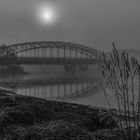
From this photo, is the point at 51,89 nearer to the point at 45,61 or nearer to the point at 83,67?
the point at 45,61

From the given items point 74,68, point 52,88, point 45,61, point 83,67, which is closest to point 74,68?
point 74,68

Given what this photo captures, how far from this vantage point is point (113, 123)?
4242 millimetres

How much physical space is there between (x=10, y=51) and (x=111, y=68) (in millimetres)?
72876

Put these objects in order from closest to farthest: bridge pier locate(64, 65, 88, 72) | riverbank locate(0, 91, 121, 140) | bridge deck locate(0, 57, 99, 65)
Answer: riverbank locate(0, 91, 121, 140) < bridge deck locate(0, 57, 99, 65) < bridge pier locate(64, 65, 88, 72)

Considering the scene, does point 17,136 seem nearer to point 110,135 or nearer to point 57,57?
point 110,135

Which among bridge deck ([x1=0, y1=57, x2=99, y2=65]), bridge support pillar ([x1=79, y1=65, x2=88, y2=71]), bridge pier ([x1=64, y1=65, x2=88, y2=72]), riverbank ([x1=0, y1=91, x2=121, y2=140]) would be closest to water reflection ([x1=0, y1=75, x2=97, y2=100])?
riverbank ([x1=0, y1=91, x2=121, y2=140])

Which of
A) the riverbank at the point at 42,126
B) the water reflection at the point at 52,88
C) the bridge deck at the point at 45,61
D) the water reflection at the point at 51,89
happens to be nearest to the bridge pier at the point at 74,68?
the bridge deck at the point at 45,61

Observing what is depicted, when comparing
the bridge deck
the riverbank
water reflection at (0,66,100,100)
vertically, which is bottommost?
water reflection at (0,66,100,100)

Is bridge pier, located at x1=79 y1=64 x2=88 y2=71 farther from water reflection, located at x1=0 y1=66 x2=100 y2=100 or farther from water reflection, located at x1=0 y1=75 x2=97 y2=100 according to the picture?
water reflection, located at x1=0 y1=75 x2=97 y2=100

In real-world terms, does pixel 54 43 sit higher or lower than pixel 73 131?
higher

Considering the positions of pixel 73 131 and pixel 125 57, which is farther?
pixel 73 131

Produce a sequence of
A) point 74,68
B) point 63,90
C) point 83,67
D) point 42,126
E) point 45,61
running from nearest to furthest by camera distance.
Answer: point 42,126
point 63,90
point 45,61
point 74,68
point 83,67

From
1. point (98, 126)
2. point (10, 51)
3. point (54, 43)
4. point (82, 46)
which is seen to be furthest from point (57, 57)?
point (98, 126)

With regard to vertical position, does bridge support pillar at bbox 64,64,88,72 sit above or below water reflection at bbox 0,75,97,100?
above
